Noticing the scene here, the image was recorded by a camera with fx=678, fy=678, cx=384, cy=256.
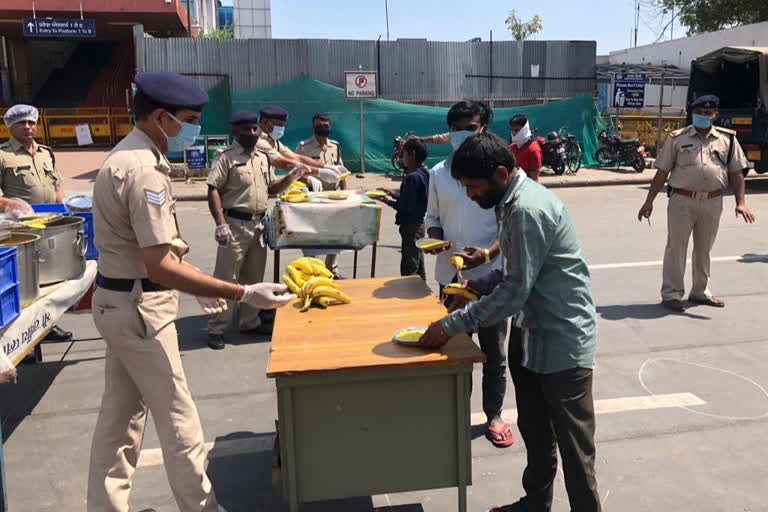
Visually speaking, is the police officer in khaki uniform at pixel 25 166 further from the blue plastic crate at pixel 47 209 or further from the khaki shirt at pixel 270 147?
the khaki shirt at pixel 270 147

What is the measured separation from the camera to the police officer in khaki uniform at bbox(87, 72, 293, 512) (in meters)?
2.78

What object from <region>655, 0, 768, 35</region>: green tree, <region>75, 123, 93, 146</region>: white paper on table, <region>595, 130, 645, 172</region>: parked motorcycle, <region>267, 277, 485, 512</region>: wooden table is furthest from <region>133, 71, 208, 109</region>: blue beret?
<region>655, 0, 768, 35</region>: green tree

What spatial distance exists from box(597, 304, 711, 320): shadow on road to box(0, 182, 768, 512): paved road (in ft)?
0.09

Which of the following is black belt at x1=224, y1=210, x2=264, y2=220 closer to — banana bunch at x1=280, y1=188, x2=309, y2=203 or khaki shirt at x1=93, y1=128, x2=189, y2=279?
banana bunch at x1=280, y1=188, x2=309, y2=203

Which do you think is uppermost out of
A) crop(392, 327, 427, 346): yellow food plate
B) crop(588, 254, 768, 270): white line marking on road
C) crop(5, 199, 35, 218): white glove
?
crop(5, 199, 35, 218): white glove

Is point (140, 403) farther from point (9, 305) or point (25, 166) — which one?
point (25, 166)

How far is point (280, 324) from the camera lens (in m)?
3.36

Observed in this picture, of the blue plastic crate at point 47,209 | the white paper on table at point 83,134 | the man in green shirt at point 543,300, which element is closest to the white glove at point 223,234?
the blue plastic crate at point 47,209

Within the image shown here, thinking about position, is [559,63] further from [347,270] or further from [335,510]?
[335,510]

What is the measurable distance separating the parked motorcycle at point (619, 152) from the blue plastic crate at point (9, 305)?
16.5 metres

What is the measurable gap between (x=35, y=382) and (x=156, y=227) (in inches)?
129

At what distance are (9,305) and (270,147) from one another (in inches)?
145

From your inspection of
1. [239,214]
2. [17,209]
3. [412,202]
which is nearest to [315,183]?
[239,214]

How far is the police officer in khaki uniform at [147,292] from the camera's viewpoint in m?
2.78
